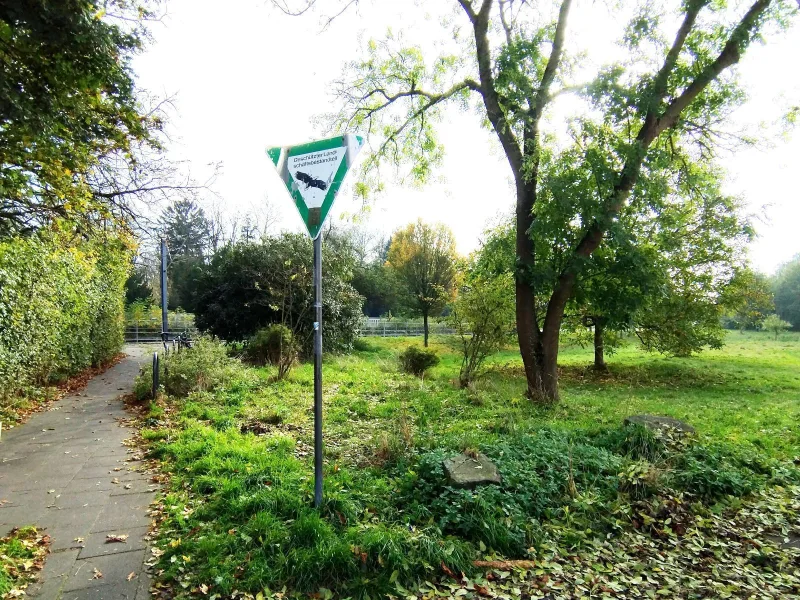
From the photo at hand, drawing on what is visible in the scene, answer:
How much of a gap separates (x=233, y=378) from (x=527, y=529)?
7.57 m

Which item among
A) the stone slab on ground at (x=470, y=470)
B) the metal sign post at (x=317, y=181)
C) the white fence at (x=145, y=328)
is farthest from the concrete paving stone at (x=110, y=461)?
the white fence at (x=145, y=328)

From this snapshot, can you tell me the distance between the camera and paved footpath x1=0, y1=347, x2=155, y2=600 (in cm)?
313

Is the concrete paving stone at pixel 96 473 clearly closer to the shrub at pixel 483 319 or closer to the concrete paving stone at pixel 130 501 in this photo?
the concrete paving stone at pixel 130 501

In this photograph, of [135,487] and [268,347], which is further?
[268,347]

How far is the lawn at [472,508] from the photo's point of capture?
3193mm

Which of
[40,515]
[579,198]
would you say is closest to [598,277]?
[579,198]

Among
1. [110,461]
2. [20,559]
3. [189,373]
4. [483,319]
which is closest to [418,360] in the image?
[483,319]

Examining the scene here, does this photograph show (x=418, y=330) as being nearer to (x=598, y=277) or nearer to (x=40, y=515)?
(x=598, y=277)

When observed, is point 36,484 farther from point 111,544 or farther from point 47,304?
point 47,304

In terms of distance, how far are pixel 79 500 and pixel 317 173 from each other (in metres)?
3.68

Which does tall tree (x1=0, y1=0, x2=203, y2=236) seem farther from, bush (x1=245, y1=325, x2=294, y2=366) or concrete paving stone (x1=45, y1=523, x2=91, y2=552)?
bush (x1=245, y1=325, x2=294, y2=366)

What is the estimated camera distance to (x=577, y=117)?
316 inches

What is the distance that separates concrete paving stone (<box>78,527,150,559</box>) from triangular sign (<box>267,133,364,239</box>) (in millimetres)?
2684

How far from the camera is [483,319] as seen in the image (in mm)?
10891
